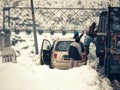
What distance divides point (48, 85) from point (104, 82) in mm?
2484

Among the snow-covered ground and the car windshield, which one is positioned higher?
the car windshield

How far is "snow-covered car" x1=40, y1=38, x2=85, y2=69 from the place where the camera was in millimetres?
13570

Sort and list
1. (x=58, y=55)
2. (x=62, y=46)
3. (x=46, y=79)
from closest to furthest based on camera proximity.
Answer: (x=46, y=79) < (x=58, y=55) < (x=62, y=46)

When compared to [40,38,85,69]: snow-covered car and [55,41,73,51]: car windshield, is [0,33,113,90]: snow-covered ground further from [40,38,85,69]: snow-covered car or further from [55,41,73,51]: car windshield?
[55,41,73,51]: car windshield

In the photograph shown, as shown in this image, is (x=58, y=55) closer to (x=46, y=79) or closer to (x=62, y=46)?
(x=62, y=46)

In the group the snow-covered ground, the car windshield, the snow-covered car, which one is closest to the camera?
the snow-covered ground

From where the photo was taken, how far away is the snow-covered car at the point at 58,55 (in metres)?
13.6

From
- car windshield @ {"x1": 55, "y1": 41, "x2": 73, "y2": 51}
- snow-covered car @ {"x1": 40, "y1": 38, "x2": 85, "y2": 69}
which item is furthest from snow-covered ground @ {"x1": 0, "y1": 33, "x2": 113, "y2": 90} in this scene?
car windshield @ {"x1": 55, "y1": 41, "x2": 73, "y2": 51}

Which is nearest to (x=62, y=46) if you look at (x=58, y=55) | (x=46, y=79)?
(x=58, y=55)

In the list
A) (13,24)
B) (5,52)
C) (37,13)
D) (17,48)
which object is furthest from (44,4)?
(5,52)

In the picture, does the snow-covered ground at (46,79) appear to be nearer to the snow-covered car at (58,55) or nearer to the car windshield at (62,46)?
the snow-covered car at (58,55)

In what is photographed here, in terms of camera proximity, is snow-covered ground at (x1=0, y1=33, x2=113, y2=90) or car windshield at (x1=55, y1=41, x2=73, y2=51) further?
car windshield at (x1=55, y1=41, x2=73, y2=51)

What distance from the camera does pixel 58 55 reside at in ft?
44.7

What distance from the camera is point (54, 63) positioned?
45.1 feet
